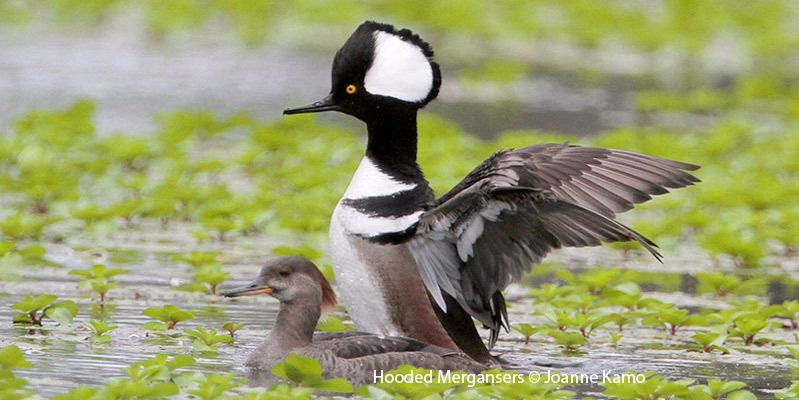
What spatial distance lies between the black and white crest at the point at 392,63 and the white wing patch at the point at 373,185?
370 millimetres

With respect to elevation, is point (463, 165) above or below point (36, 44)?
below

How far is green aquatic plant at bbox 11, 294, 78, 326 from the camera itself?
7.23 metres

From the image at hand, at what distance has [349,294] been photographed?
23.8 ft

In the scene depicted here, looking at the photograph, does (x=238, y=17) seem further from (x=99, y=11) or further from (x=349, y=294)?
(x=349, y=294)

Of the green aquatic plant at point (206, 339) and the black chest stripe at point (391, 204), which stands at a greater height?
the black chest stripe at point (391, 204)

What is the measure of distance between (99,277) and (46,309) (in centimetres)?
91

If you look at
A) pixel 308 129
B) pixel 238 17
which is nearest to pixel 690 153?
pixel 308 129

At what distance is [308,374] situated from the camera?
618cm

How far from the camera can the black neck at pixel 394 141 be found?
7434 mm

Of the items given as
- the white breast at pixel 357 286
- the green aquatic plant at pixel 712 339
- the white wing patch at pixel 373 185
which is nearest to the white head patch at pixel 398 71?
the white wing patch at pixel 373 185

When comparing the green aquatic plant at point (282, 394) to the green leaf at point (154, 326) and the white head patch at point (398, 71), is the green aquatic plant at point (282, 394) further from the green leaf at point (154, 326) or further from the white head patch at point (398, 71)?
the white head patch at point (398, 71)

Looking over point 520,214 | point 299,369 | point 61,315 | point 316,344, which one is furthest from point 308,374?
point 61,315

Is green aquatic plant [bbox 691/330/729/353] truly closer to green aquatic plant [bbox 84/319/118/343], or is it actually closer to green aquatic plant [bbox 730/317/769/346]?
green aquatic plant [bbox 730/317/769/346]

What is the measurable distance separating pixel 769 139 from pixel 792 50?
9.67 meters
